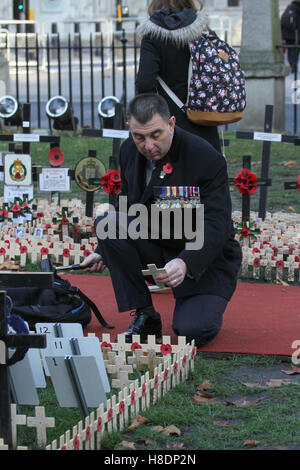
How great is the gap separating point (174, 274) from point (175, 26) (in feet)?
7.47

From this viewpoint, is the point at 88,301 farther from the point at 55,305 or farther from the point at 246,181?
the point at 246,181

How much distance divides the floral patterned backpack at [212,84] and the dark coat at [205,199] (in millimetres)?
1169

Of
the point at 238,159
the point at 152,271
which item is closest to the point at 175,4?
the point at 152,271

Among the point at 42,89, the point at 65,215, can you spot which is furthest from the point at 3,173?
the point at 42,89

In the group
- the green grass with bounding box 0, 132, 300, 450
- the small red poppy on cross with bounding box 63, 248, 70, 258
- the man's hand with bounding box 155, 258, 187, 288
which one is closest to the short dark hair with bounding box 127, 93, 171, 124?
the man's hand with bounding box 155, 258, 187, 288

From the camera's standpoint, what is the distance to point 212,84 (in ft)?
20.7

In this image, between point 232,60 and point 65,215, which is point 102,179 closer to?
point 65,215

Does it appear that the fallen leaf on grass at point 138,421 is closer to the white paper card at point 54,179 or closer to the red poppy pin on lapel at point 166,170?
the red poppy pin on lapel at point 166,170

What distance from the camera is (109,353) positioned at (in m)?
4.60

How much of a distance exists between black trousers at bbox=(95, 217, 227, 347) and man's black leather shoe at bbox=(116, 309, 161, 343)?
0.07 m

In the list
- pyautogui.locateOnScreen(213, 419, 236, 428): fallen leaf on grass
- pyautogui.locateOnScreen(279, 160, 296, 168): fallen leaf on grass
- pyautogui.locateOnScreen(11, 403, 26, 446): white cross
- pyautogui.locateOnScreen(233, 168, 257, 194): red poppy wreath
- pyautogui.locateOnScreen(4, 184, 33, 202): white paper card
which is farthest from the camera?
pyautogui.locateOnScreen(279, 160, 296, 168): fallen leaf on grass

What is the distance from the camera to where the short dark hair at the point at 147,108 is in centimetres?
477

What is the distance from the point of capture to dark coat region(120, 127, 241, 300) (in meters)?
4.98

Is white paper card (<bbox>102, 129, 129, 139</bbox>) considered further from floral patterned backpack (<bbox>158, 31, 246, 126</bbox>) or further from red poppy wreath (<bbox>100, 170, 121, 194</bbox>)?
floral patterned backpack (<bbox>158, 31, 246, 126</bbox>)
